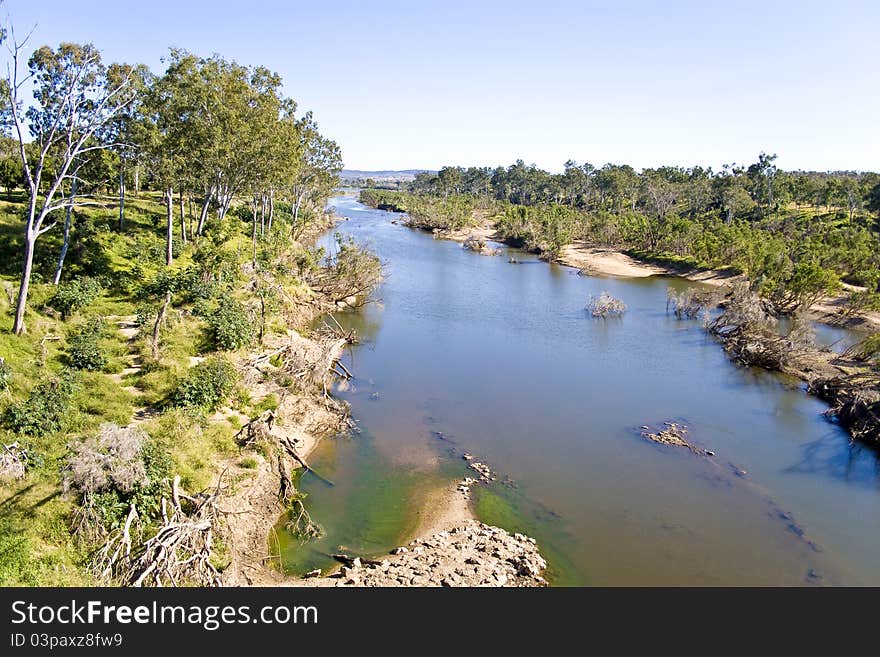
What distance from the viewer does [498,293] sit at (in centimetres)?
5869

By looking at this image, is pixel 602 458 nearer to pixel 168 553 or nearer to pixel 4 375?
pixel 168 553

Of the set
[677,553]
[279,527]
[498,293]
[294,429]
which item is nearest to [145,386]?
[294,429]

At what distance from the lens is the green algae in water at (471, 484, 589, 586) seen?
17.9 metres

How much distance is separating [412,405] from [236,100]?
78.9 ft

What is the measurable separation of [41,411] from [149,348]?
695 cm

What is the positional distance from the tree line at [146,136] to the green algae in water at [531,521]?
66.8 ft

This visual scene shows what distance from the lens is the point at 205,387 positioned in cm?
2166

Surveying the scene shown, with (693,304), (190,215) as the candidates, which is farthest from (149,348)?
(693,304)

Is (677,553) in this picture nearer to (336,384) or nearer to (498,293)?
(336,384)

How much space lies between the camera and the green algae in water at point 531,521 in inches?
703

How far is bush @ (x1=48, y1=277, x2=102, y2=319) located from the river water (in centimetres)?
1354

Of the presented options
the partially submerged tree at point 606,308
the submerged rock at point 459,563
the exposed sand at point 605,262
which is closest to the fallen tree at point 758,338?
the partially submerged tree at point 606,308

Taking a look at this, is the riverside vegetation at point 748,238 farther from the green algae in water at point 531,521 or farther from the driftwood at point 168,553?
the driftwood at point 168,553

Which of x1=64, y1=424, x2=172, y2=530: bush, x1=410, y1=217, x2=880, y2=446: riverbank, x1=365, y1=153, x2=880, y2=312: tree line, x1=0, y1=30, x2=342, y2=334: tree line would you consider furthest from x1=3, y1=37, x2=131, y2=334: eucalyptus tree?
x1=365, y1=153, x2=880, y2=312: tree line
